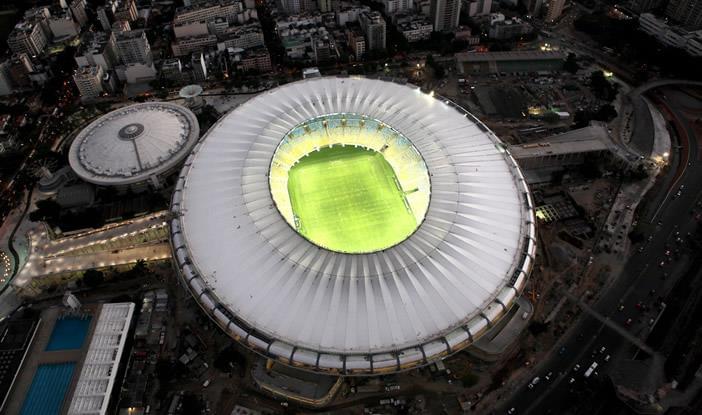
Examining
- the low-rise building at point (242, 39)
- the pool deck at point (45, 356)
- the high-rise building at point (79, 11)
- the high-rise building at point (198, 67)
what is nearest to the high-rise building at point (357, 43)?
the low-rise building at point (242, 39)

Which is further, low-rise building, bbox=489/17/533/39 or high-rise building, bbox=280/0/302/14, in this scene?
high-rise building, bbox=280/0/302/14

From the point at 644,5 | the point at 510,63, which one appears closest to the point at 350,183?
the point at 510,63

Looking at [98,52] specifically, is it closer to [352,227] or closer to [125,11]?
[125,11]

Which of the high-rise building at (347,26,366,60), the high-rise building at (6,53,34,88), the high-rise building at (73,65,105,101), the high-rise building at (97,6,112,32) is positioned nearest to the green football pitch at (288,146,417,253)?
the high-rise building at (347,26,366,60)

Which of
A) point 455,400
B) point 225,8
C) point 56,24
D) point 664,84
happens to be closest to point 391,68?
point 225,8

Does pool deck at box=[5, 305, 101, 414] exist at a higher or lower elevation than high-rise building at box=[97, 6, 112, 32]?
lower

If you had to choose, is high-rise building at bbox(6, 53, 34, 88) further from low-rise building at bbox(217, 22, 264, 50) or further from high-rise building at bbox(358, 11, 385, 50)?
high-rise building at bbox(358, 11, 385, 50)
